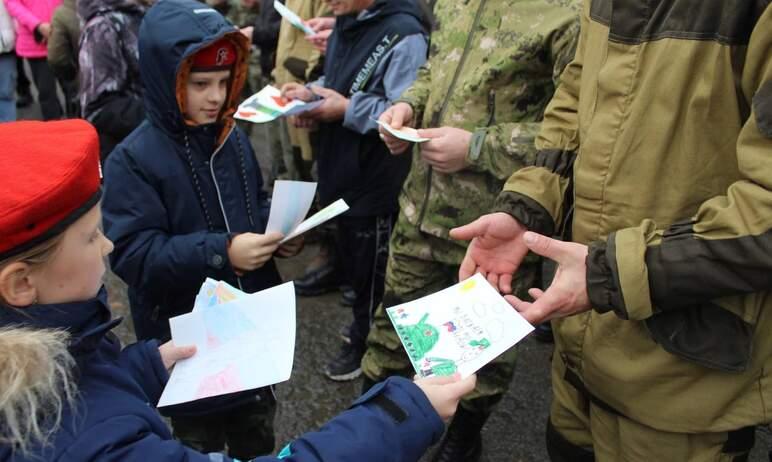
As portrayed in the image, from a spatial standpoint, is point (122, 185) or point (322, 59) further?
point (322, 59)

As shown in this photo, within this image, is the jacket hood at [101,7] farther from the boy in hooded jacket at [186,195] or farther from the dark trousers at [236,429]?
the dark trousers at [236,429]

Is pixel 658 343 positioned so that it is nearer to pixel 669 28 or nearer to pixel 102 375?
pixel 669 28

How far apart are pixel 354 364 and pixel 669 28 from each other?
92.3 inches

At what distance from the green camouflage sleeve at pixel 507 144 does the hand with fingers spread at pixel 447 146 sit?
3cm

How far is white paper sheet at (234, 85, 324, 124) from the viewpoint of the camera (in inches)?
104

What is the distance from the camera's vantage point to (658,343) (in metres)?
1.37

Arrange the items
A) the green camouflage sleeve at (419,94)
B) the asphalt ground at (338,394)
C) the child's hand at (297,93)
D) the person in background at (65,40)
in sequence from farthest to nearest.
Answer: the person in background at (65,40) < the child's hand at (297,93) < the asphalt ground at (338,394) < the green camouflage sleeve at (419,94)

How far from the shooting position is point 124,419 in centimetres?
105

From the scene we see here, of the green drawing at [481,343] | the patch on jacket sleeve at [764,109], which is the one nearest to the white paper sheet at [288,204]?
the green drawing at [481,343]

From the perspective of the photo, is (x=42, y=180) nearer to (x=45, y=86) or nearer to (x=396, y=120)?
(x=396, y=120)

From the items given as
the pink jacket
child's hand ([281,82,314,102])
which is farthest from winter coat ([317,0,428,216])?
the pink jacket

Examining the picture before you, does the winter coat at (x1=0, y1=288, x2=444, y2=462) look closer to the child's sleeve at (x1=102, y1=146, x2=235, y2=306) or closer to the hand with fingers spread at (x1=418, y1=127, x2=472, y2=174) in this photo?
the child's sleeve at (x1=102, y1=146, x2=235, y2=306)

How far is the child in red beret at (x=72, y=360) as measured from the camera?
3.24 feet

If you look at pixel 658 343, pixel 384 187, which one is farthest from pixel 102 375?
pixel 384 187
